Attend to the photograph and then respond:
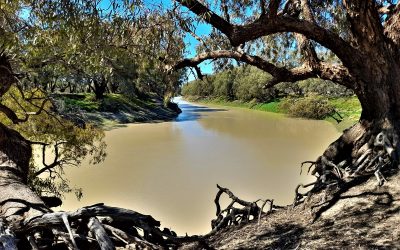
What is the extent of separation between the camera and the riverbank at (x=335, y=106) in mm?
33375

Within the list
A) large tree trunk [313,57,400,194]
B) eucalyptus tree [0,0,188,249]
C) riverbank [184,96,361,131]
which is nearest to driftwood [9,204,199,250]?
eucalyptus tree [0,0,188,249]

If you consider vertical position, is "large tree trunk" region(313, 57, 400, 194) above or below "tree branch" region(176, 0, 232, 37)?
below

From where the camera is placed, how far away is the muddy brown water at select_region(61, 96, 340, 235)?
11945 millimetres

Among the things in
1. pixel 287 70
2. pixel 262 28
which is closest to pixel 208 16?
pixel 262 28

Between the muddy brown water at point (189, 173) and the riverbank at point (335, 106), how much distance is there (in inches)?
179

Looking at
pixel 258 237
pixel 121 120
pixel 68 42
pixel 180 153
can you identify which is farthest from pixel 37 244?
pixel 121 120

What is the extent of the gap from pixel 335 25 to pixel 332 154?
390cm

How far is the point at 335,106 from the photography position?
4116 centimetres

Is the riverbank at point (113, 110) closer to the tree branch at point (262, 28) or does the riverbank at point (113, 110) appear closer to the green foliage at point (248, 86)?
the green foliage at point (248, 86)

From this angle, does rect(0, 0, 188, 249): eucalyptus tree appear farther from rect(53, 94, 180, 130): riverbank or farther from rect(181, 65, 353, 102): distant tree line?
rect(181, 65, 353, 102): distant tree line

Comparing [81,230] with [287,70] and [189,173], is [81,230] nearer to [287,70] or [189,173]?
[287,70]

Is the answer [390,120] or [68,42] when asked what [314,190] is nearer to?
[390,120]

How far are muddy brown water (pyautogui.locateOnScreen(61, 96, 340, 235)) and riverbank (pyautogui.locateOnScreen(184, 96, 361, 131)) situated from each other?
455cm

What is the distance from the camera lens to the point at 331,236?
177 inches
